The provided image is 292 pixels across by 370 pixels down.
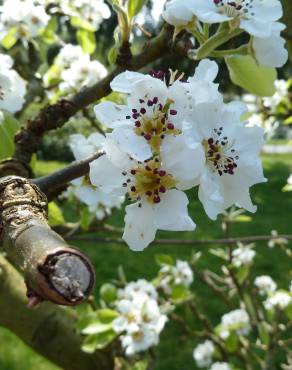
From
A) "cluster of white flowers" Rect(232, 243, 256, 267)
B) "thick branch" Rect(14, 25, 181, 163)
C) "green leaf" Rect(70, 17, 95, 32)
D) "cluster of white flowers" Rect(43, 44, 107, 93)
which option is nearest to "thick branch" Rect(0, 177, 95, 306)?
"thick branch" Rect(14, 25, 181, 163)

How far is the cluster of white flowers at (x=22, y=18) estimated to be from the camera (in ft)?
6.37

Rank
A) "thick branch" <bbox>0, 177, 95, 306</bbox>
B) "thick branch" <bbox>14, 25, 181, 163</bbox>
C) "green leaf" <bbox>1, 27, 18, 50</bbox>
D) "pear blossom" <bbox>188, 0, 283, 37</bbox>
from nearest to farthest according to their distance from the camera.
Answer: "thick branch" <bbox>0, 177, 95, 306</bbox> → "pear blossom" <bbox>188, 0, 283, 37</bbox> → "thick branch" <bbox>14, 25, 181, 163</bbox> → "green leaf" <bbox>1, 27, 18, 50</bbox>

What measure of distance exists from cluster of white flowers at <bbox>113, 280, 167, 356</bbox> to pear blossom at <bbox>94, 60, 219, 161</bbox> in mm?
1076

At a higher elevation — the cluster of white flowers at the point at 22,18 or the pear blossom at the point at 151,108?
the pear blossom at the point at 151,108

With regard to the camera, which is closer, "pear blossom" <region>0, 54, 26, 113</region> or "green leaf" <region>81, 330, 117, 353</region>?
"pear blossom" <region>0, 54, 26, 113</region>

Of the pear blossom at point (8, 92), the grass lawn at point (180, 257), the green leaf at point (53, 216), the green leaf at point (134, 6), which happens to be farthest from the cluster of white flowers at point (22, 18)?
the grass lawn at point (180, 257)

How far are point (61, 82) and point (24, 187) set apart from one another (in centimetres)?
144

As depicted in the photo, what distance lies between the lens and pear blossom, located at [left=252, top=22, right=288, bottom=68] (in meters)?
0.79

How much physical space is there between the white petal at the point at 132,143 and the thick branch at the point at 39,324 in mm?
839

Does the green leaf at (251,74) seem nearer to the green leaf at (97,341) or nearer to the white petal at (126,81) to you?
the white petal at (126,81)

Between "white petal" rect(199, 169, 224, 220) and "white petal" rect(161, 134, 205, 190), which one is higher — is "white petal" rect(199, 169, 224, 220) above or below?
below

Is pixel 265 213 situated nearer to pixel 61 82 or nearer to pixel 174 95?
pixel 61 82

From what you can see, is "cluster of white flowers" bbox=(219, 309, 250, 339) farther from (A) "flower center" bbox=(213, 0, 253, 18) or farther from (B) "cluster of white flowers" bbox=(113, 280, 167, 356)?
(A) "flower center" bbox=(213, 0, 253, 18)

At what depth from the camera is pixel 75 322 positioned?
154cm
